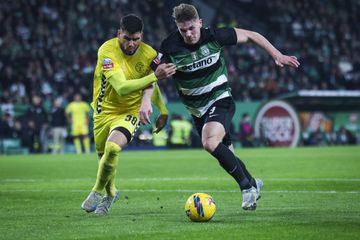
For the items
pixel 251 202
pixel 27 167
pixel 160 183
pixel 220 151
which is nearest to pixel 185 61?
pixel 220 151

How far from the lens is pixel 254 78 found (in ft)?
105

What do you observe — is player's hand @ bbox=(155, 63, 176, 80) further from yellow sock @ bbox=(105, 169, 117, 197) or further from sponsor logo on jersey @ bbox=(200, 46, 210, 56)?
yellow sock @ bbox=(105, 169, 117, 197)

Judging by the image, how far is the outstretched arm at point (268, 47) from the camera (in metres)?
8.50

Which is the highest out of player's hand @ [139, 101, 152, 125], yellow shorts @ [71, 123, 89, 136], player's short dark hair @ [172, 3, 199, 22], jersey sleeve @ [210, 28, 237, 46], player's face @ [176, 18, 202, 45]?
player's short dark hair @ [172, 3, 199, 22]

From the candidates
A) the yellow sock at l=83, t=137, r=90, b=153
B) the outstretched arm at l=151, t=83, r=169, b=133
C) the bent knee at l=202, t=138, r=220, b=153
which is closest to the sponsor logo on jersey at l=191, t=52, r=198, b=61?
the outstretched arm at l=151, t=83, r=169, b=133

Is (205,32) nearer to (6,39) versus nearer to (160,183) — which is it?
(160,183)

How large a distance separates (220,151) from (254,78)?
78.0ft

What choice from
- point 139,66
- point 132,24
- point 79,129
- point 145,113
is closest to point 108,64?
point 139,66

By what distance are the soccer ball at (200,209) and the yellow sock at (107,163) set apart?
116 centimetres

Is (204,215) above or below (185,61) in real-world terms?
below

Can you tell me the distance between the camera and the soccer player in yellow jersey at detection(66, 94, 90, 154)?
1059 inches

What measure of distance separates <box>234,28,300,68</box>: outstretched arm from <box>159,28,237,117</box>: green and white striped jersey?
9 centimetres

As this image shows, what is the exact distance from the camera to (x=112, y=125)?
9.05m

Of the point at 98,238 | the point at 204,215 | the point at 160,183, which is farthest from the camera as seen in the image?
the point at 160,183
